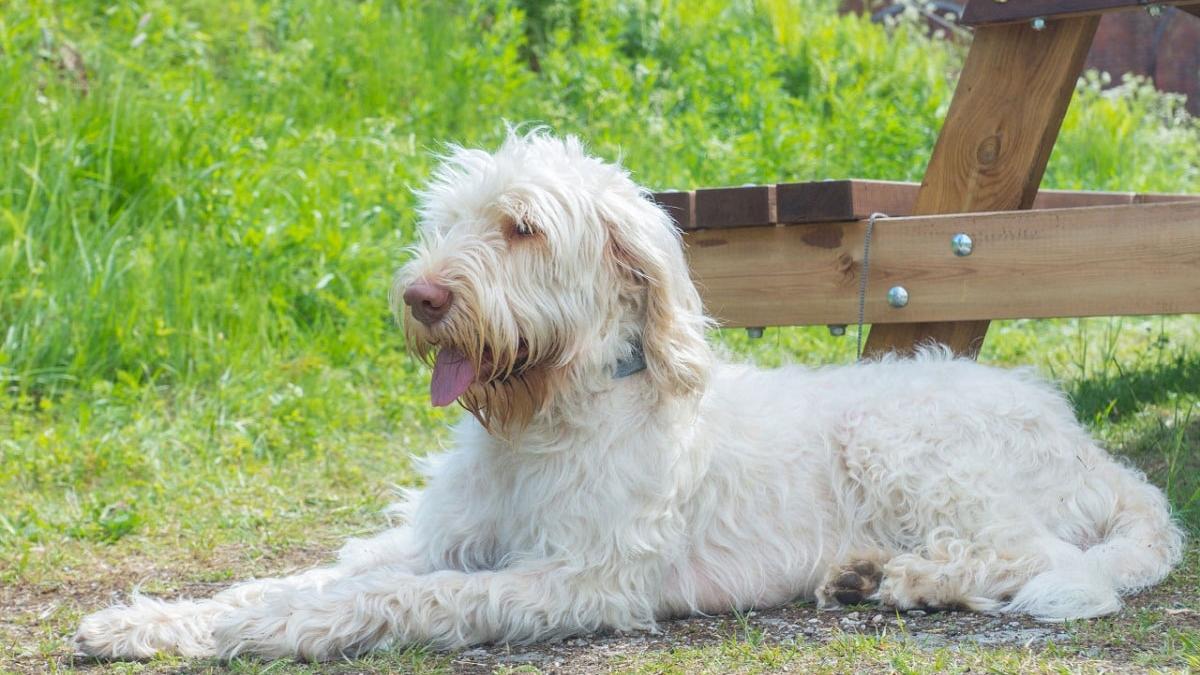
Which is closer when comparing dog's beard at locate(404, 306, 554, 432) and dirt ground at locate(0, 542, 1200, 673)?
dirt ground at locate(0, 542, 1200, 673)

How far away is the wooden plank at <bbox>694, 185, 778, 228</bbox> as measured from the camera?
4.69 meters

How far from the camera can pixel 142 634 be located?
3.64m

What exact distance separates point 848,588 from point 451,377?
50.7 inches

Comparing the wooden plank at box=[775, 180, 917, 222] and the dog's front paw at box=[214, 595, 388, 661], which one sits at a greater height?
the wooden plank at box=[775, 180, 917, 222]

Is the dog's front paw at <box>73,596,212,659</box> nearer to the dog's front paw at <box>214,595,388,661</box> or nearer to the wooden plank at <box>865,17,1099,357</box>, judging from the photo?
the dog's front paw at <box>214,595,388,661</box>

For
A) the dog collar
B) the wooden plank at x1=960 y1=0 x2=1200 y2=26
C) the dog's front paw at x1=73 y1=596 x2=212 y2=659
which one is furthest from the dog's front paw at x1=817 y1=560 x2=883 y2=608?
the wooden plank at x1=960 y1=0 x2=1200 y2=26

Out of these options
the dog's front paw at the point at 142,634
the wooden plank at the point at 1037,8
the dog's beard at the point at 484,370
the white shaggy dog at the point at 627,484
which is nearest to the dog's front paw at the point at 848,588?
the white shaggy dog at the point at 627,484

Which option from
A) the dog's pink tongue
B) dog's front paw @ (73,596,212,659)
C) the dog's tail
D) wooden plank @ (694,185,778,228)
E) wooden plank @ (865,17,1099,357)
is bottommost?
dog's front paw @ (73,596,212,659)

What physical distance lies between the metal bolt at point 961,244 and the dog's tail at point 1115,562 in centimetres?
86

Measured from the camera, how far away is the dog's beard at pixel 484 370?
348 cm

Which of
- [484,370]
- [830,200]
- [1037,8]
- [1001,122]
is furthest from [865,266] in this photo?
[484,370]

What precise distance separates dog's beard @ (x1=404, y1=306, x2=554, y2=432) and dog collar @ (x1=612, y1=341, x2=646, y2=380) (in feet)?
0.72

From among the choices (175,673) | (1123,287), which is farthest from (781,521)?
(175,673)

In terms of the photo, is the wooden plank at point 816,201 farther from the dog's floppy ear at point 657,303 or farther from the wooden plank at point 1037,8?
the dog's floppy ear at point 657,303
